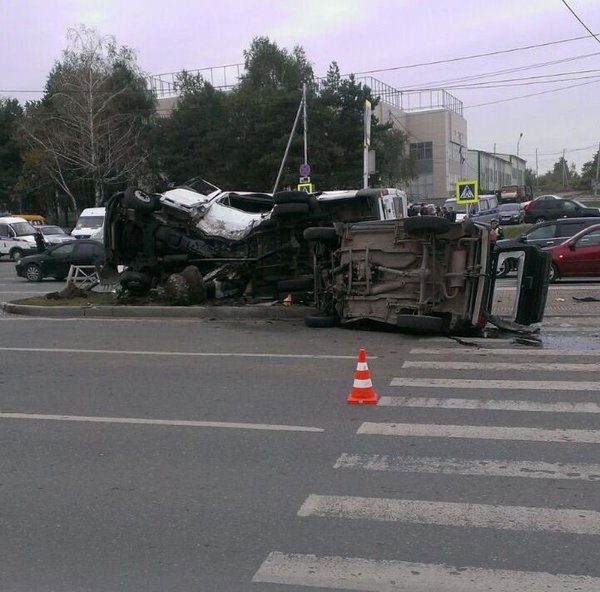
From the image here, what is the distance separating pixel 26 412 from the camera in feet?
22.4

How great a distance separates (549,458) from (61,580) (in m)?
3.46

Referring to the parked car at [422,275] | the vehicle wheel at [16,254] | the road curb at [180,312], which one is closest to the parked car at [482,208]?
the vehicle wheel at [16,254]

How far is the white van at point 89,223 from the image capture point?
34.5 m

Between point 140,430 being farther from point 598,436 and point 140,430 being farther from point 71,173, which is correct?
point 71,173

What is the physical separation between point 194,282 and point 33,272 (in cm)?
1222

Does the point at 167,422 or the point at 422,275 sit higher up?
the point at 422,275

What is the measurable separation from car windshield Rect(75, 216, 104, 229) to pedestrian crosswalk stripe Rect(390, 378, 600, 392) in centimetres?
3004

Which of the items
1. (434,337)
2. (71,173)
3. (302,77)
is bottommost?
(434,337)

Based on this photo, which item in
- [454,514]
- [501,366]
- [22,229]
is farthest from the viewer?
[22,229]

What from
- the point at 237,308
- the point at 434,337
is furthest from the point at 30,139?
the point at 434,337

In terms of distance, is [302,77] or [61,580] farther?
[302,77]

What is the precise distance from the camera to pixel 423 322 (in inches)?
408

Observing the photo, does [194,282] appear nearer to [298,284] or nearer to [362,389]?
[298,284]

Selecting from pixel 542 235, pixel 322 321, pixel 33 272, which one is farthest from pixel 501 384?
pixel 33 272
